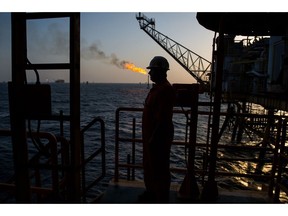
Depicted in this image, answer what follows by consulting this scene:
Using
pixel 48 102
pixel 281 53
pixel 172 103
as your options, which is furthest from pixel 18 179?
pixel 281 53

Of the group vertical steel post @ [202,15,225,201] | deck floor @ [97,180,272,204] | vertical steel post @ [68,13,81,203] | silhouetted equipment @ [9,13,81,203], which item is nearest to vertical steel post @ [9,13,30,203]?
silhouetted equipment @ [9,13,81,203]

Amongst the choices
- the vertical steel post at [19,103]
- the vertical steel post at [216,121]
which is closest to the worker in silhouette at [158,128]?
the vertical steel post at [216,121]

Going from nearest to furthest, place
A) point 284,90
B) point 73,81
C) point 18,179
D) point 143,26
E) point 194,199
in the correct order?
point 73,81
point 18,179
point 194,199
point 284,90
point 143,26

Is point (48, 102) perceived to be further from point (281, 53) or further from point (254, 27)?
point (281, 53)

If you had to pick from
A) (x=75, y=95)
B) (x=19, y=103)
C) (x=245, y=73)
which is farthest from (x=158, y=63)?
(x=245, y=73)

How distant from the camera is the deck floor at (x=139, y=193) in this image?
4.11 metres

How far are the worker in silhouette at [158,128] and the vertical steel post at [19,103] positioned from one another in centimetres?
155

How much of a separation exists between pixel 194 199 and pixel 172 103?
5.33 ft

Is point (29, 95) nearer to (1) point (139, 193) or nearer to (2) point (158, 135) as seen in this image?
(2) point (158, 135)

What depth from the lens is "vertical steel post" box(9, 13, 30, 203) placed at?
2.66 meters

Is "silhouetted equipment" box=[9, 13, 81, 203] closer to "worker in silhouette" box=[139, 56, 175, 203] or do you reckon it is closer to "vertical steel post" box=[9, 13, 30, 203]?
"vertical steel post" box=[9, 13, 30, 203]

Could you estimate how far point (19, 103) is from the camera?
9.04 feet

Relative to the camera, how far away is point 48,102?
276cm

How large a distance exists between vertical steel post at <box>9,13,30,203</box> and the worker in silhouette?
5.08 ft
